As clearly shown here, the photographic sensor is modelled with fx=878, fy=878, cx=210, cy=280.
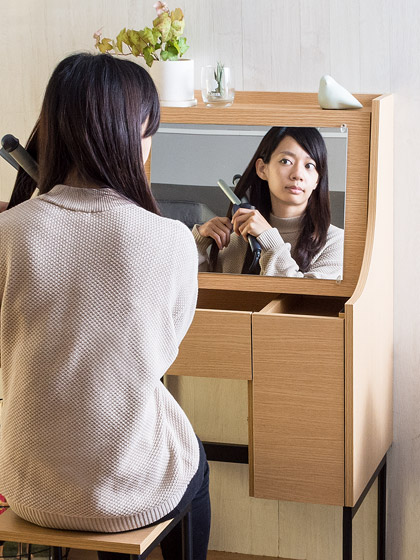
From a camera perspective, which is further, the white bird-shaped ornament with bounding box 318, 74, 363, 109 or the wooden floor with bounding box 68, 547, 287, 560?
the wooden floor with bounding box 68, 547, 287, 560

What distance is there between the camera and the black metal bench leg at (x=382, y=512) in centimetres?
238

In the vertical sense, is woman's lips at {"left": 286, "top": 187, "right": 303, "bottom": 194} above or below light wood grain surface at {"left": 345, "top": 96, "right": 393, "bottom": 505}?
above

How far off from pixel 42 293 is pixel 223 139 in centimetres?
101

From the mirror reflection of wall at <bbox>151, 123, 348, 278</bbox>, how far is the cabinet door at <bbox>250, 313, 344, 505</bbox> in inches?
12.2

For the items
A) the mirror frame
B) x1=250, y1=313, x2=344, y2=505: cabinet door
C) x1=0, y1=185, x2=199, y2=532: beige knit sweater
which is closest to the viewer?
x1=0, y1=185, x2=199, y2=532: beige knit sweater

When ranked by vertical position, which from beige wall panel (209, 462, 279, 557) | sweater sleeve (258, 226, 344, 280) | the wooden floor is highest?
sweater sleeve (258, 226, 344, 280)

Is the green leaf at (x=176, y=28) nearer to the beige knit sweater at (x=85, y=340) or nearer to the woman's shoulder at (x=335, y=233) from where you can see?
the woman's shoulder at (x=335, y=233)

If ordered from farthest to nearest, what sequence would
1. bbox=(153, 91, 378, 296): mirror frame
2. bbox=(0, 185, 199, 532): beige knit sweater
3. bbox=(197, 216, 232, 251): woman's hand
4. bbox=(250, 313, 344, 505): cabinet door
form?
bbox=(197, 216, 232, 251): woman's hand
bbox=(153, 91, 378, 296): mirror frame
bbox=(250, 313, 344, 505): cabinet door
bbox=(0, 185, 199, 532): beige knit sweater

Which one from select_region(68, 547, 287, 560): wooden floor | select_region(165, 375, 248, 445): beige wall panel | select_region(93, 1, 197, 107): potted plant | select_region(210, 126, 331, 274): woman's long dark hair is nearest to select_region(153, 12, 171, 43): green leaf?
select_region(93, 1, 197, 107): potted plant

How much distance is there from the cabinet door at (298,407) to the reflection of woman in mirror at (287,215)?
0.20 meters

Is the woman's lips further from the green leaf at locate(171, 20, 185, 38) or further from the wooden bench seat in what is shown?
the wooden bench seat

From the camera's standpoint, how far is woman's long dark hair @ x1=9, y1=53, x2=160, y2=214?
1.26 m

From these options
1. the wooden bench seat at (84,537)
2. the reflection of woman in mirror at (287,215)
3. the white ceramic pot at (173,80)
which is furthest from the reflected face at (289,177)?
the wooden bench seat at (84,537)

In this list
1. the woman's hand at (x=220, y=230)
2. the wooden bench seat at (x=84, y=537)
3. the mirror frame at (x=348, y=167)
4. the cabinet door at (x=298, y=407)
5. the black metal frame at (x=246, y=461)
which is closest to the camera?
the wooden bench seat at (x=84, y=537)
